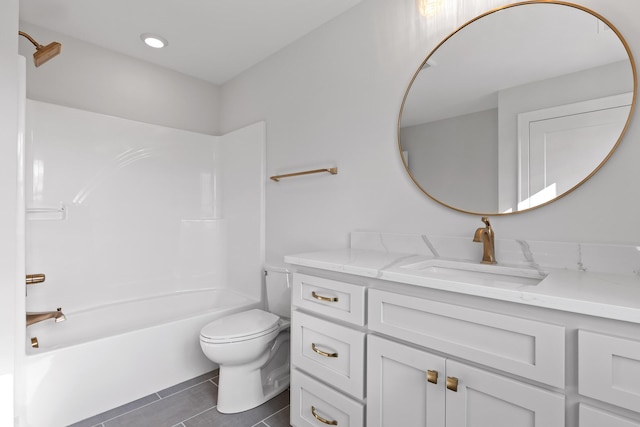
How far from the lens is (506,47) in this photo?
139 centimetres

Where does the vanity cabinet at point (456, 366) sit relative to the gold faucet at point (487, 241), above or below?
below

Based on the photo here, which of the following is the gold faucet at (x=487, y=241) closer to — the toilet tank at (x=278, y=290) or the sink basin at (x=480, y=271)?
the sink basin at (x=480, y=271)

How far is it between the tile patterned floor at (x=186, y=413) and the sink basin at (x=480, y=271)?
1182 millimetres

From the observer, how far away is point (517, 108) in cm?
137

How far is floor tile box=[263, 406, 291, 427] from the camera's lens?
1748mm

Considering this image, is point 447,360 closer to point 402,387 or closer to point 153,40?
point 402,387

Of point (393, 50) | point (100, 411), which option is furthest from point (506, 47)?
point (100, 411)

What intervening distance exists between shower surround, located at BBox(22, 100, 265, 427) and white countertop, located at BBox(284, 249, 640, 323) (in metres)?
1.40

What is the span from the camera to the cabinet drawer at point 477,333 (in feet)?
2.76

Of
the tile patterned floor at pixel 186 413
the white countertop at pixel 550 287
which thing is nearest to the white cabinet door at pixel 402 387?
the white countertop at pixel 550 287

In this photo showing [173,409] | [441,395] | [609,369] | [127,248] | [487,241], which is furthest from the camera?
[127,248]

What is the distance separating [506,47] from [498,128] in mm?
347

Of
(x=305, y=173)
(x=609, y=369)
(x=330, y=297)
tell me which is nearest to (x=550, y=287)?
(x=609, y=369)

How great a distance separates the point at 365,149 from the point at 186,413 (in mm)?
1852
